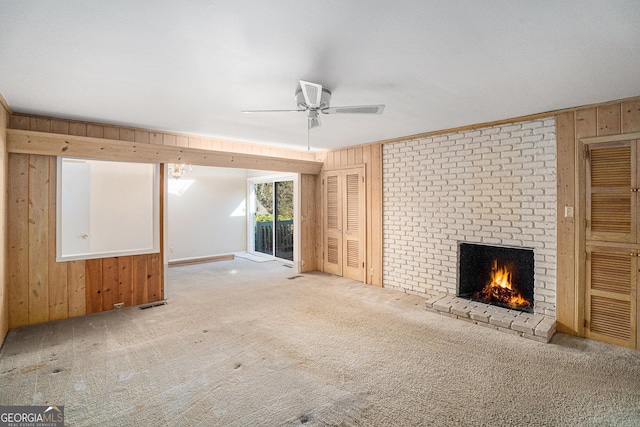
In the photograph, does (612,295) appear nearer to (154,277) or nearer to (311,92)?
(311,92)

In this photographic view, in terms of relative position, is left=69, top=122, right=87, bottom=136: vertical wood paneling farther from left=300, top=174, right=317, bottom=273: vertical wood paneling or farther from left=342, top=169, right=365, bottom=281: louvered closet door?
left=342, top=169, right=365, bottom=281: louvered closet door

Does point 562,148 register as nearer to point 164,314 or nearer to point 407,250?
point 407,250

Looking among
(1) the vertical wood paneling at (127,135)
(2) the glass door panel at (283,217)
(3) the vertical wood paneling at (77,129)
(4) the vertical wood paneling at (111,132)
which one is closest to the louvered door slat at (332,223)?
(2) the glass door panel at (283,217)

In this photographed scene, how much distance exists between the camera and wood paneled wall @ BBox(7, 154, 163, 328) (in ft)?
11.5

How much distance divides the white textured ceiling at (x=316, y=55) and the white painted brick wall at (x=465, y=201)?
0.57m

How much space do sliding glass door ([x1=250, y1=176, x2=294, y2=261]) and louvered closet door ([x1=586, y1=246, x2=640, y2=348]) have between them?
18.2 ft

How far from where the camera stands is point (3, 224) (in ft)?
10.6

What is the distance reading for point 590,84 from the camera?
104 inches

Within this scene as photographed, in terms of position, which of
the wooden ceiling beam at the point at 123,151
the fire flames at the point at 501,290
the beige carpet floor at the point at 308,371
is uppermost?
the wooden ceiling beam at the point at 123,151

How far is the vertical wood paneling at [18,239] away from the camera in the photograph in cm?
347

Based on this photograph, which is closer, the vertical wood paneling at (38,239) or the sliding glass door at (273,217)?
the vertical wood paneling at (38,239)

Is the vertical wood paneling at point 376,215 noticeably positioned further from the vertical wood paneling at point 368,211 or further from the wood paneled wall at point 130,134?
the wood paneled wall at point 130,134

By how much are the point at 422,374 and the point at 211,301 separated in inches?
119

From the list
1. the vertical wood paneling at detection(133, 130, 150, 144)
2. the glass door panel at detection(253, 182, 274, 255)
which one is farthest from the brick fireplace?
the glass door panel at detection(253, 182, 274, 255)
